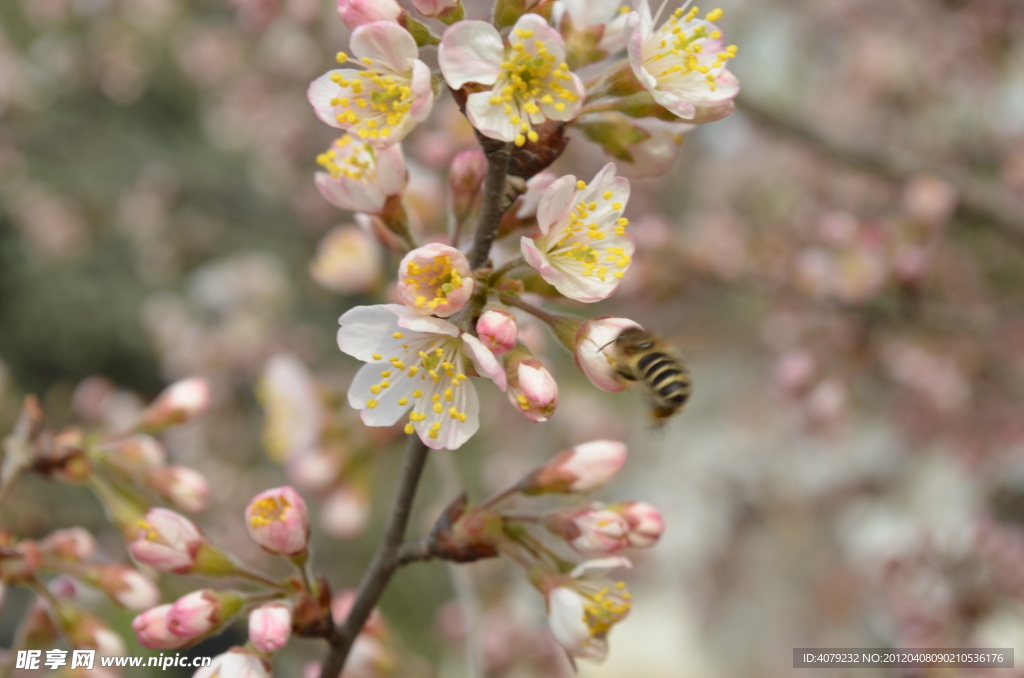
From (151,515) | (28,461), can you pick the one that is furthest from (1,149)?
(151,515)

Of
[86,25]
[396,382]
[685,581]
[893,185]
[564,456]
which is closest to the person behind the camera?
[396,382]

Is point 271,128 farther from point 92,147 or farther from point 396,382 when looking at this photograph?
point 396,382

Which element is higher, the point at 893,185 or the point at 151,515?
the point at 151,515

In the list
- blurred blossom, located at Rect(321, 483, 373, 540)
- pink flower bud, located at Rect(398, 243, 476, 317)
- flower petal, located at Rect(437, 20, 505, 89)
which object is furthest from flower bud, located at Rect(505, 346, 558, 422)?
blurred blossom, located at Rect(321, 483, 373, 540)

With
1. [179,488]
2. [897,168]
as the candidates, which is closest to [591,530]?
[179,488]

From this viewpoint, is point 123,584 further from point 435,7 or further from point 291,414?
point 435,7

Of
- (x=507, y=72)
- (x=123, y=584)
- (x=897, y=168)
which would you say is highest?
(x=507, y=72)
